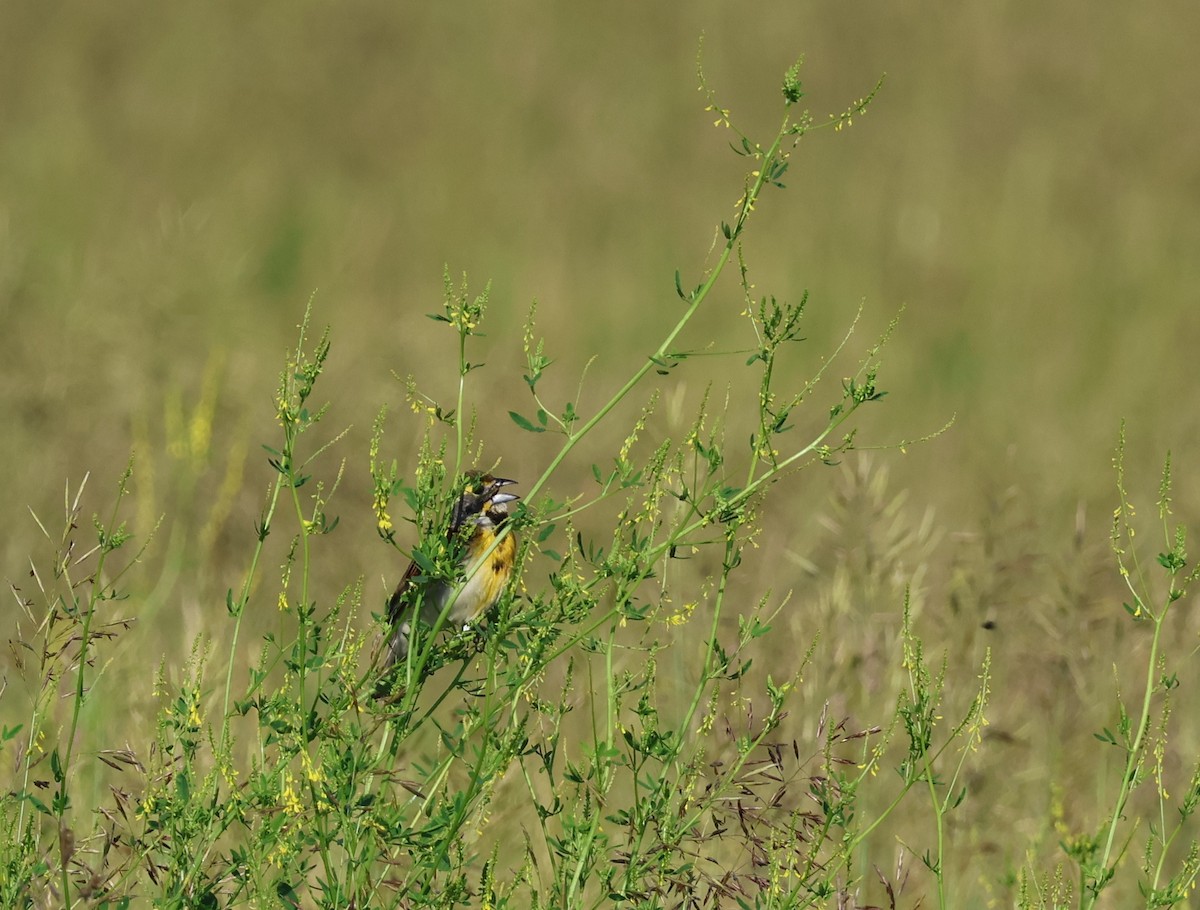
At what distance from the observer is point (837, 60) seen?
2269 cm

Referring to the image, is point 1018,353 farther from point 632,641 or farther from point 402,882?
point 402,882

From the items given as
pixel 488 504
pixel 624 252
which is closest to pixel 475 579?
pixel 488 504

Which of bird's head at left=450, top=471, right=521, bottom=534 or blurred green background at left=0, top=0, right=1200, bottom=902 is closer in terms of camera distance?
bird's head at left=450, top=471, right=521, bottom=534

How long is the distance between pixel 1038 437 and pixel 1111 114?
1255cm

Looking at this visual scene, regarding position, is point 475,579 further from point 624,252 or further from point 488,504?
point 624,252

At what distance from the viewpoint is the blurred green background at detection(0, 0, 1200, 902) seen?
643 cm

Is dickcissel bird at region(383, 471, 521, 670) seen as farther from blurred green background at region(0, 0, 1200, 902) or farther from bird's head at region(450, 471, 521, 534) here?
blurred green background at region(0, 0, 1200, 902)

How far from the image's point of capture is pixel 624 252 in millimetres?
16797

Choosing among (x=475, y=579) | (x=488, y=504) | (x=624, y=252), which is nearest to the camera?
(x=488, y=504)

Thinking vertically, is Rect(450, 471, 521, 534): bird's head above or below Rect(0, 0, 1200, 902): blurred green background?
below

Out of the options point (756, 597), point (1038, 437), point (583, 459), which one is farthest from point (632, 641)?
point (1038, 437)

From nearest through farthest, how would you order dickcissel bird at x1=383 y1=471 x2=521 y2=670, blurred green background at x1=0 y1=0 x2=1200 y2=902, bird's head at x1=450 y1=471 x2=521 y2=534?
bird's head at x1=450 y1=471 x2=521 y2=534 → dickcissel bird at x1=383 y1=471 x2=521 y2=670 → blurred green background at x1=0 y1=0 x2=1200 y2=902

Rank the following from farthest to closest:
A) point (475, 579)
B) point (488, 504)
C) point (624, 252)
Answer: point (624, 252) < point (475, 579) < point (488, 504)

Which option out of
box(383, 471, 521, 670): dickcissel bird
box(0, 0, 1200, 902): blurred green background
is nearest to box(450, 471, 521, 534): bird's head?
box(383, 471, 521, 670): dickcissel bird
